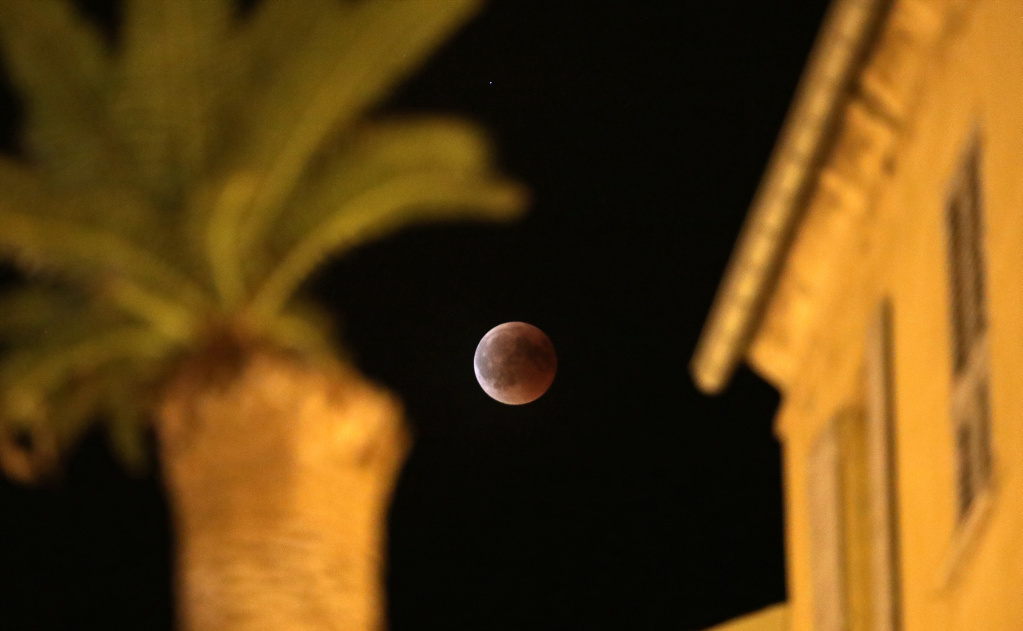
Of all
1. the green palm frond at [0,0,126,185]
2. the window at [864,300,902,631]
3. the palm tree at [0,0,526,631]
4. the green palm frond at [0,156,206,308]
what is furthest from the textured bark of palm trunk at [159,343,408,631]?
the window at [864,300,902,631]

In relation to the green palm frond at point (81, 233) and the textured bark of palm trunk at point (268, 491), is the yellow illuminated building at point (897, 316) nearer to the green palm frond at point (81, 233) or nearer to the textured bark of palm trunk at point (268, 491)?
the textured bark of palm trunk at point (268, 491)

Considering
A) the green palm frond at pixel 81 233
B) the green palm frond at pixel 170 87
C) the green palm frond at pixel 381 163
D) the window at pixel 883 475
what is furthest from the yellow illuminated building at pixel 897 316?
the green palm frond at pixel 81 233

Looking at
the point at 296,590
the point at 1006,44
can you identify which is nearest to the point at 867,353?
the point at 1006,44

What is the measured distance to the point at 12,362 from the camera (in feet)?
38.2

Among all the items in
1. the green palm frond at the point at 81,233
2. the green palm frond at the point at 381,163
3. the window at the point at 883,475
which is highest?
the green palm frond at the point at 381,163

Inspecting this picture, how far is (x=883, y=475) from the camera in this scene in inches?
401

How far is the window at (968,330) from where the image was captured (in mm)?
8531

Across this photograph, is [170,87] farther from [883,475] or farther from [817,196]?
[883,475]

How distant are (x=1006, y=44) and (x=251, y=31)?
568 centimetres

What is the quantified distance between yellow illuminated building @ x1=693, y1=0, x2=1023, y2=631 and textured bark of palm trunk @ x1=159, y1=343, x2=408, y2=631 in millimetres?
3208

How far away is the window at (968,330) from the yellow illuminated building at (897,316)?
0.02m

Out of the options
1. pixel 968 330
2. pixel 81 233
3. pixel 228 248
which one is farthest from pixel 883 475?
pixel 81 233

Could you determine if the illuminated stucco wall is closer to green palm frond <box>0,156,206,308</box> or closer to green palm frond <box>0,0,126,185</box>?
green palm frond <box>0,156,206,308</box>

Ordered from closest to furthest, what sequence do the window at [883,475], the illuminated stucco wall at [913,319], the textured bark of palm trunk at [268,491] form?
1. the illuminated stucco wall at [913,319]
2. the window at [883,475]
3. the textured bark of palm trunk at [268,491]
